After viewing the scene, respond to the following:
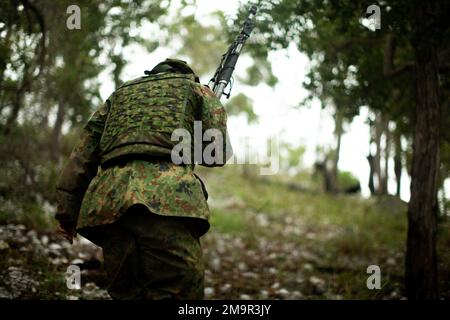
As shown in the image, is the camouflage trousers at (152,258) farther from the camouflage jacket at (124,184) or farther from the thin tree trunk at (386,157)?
the thin tree trunk at (386,157)

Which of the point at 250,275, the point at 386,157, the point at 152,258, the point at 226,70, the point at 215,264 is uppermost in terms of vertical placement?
the point at 386,157

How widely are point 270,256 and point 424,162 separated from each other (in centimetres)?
347

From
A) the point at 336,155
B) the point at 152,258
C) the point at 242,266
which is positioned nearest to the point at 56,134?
the point at 242,266

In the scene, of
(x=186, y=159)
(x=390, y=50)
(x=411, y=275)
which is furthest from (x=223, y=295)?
(x=390, y=50)

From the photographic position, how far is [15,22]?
16.9 ft

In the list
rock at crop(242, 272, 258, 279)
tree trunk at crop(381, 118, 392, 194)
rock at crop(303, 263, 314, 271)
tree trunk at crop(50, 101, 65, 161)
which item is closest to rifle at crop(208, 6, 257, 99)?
rock at crop(242, 272, 258, 279)

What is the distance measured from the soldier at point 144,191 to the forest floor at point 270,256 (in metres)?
1.77

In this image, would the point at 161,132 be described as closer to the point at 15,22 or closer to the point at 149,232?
the point at 149,232

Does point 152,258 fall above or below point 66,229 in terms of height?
below

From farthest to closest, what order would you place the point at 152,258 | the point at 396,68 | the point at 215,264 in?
1. the point at 215,264
2. the point at 396,68
3. the point at 152,258

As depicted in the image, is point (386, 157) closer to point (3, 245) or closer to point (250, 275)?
point (250, 275)

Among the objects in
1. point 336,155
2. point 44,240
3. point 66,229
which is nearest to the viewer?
point 66,229

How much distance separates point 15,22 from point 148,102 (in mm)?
3157

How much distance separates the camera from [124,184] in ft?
9.27
